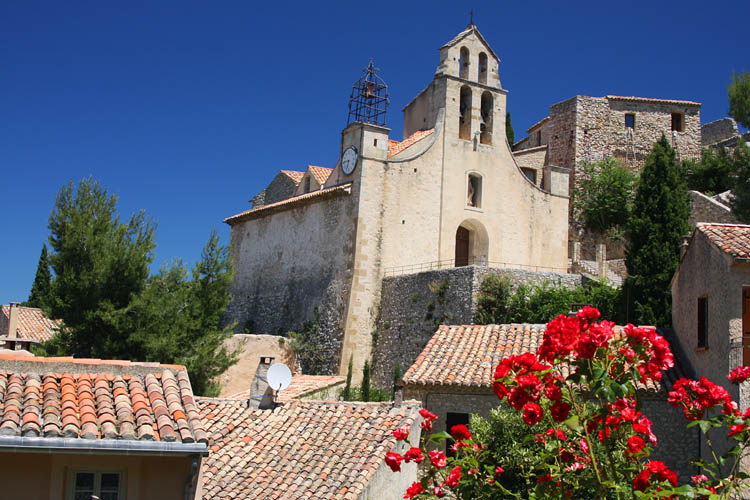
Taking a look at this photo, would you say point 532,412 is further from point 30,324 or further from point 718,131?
point 718,131

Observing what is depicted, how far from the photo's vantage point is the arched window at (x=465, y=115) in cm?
3397

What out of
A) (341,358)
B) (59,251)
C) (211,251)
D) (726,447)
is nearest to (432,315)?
(341,358)

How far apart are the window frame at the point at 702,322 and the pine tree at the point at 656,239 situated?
775 cm

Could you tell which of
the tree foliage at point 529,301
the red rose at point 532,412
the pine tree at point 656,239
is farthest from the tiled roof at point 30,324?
the red rose at point 532,412

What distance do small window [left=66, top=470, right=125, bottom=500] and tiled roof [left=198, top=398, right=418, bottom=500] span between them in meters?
4.95

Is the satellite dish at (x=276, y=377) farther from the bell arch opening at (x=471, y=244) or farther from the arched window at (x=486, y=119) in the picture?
the arched window at (x=486, y=119)

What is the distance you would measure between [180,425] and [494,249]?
25245 millimetres

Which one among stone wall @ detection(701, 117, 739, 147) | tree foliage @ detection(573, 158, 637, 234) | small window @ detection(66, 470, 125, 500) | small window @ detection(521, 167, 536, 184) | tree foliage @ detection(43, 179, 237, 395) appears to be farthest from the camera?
stone wall @ detection(701, 117, 739, 147)

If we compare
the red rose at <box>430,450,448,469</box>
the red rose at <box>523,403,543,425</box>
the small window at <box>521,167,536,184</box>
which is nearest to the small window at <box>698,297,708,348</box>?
the red rose at <box>430,450,448,469</box>

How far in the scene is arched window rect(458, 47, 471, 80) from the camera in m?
34.4

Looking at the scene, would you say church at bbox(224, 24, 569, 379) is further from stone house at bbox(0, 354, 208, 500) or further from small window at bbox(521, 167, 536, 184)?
stone house at bbox(0, 354, 208, 500)

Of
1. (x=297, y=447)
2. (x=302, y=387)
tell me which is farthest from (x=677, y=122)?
(x=297, y=447)

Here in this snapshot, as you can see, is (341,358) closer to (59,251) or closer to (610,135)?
(59,251)

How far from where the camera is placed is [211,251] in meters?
29.1
